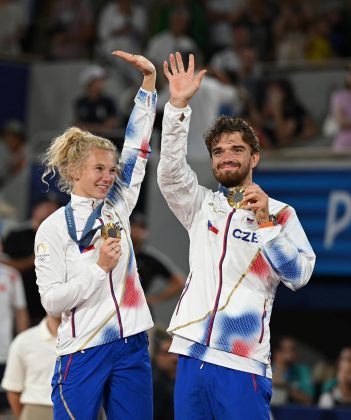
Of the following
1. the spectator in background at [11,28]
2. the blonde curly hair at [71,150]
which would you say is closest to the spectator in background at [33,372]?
the blonde curly hair at [71,150]

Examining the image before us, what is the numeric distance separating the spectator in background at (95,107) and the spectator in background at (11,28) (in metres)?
2.35

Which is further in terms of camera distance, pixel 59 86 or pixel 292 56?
pixel 59 86

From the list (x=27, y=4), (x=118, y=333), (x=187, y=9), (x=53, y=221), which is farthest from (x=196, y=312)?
(x=27, y=4)

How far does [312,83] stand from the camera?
541 inches

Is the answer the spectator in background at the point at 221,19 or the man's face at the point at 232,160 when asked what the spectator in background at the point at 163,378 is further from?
the spectator in background at the point at 221,19

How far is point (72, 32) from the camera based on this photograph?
16.0 meters

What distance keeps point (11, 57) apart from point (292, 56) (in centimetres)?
376

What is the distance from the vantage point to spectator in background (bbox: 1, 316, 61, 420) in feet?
25.0

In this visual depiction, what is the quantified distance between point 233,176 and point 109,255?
0.70 metres

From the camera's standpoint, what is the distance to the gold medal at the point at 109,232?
18.8ft

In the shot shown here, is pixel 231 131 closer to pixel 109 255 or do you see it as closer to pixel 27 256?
pixel 109 255

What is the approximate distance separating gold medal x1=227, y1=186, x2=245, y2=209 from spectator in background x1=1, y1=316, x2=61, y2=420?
7.45 ft

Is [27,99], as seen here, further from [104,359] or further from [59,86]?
[104,359]

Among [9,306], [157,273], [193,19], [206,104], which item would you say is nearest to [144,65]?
[9,306]
